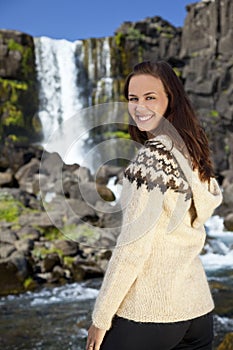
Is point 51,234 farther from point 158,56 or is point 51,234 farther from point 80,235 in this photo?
point 158,56

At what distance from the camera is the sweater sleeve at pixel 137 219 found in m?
1.43

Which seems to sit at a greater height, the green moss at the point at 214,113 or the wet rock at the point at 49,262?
the green moss at the point at 214,113

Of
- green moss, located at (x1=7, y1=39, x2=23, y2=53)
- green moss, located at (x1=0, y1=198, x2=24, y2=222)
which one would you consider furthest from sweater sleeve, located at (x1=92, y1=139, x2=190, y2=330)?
green moss, located at (x1=7, y1=39, x2=23, y2=53)

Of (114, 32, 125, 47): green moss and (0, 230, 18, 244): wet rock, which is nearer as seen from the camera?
(0, 230, 18, 244): wet rock

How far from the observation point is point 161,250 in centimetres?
150

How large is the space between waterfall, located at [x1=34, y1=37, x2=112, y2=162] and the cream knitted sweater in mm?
27035

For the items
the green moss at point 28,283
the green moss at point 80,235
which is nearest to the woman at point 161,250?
the green moss at point 80,235

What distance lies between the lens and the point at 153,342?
4.89ft

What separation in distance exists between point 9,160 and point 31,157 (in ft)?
4.82

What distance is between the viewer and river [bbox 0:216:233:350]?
643 centimetres

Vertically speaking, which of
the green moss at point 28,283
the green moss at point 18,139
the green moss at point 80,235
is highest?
the green moss at point 18,139

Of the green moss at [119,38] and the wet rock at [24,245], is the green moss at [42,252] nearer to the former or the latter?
the wet rock at [24,245]

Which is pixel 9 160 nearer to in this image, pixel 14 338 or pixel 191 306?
pixel 14 338

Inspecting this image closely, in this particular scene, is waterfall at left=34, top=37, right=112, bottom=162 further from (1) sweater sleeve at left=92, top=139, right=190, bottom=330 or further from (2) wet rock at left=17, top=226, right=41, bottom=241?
(1) sweater sleeve at left=92, top=139, right=190, bottom=330
